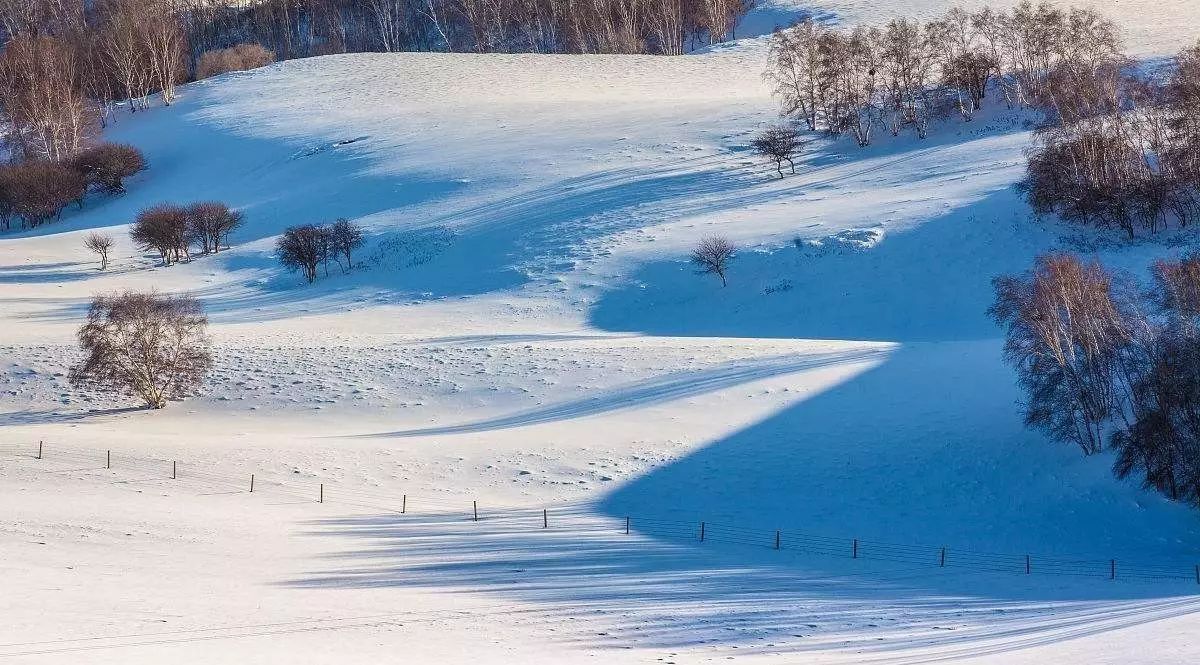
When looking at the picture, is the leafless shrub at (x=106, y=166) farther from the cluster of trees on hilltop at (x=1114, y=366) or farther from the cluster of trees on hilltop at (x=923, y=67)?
the cluster of trees on hilltop at (x=1114, y=366)

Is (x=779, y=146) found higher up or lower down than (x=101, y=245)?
higher up

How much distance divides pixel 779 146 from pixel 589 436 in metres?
35.1

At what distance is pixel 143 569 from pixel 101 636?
5.13 meters

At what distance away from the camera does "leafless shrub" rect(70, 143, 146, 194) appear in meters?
87.7

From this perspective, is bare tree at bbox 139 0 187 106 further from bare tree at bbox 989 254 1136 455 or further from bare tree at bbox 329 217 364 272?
bare tree at bbox 989 254 1136 455

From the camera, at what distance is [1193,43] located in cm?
7825

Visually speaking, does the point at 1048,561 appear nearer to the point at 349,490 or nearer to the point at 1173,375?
the point at 1173,375

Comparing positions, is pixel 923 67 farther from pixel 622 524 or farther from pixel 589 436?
pixel 622 524

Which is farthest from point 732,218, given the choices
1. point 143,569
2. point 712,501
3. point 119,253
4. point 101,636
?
point 101,636

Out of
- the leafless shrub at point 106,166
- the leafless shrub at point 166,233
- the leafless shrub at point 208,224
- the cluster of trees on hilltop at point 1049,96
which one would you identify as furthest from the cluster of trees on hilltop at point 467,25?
the leafless shrub at point 166,233

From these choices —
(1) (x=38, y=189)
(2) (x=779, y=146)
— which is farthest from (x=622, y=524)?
(1) (x=38, y=189)

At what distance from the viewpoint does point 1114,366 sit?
31.2 metres

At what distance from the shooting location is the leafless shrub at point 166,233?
67125 mm

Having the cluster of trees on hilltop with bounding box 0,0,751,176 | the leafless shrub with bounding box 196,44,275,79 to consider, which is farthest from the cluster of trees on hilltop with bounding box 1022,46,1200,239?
the leafless shrub with bounding box 196,44,275,79
